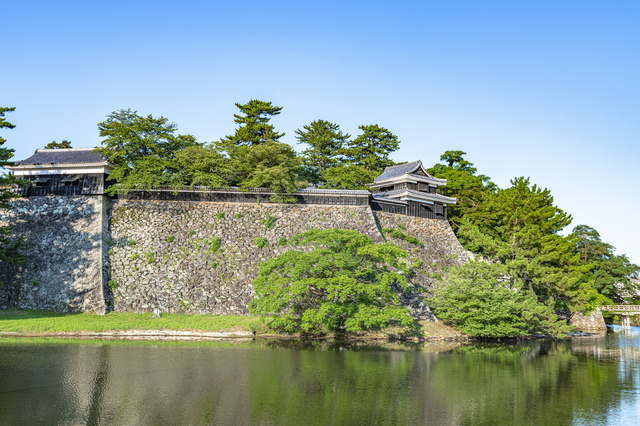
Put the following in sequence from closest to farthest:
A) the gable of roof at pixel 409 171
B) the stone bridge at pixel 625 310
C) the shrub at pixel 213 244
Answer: the shrub at pixel 213 244 < the gable of roof at pixel 409 171 < the stone bridge at pixel 625 310

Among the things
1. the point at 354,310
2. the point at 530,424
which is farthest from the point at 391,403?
the point at 354,310

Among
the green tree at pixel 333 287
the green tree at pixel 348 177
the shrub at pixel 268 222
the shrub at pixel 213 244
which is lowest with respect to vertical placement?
the green tree at pixel 333 287

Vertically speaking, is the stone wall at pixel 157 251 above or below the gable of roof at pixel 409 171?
below

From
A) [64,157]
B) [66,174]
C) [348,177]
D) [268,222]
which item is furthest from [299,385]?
[64,157]

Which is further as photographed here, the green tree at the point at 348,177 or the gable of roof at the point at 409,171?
the green tree at the point at 348,177

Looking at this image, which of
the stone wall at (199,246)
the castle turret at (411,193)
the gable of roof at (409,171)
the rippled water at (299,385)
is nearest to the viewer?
the rippled water at (299,385)

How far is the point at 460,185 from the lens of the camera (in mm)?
43562

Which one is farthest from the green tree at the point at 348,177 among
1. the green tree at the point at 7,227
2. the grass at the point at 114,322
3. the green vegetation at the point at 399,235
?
the green tree at the point at 7,227

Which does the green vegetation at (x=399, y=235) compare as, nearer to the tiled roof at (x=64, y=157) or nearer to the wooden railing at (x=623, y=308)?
the wooden railing at (x=623, y=308)

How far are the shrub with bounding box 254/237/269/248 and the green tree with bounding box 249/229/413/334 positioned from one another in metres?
4.83

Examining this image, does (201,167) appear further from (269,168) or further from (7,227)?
(7,227)

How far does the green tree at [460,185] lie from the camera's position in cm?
4166

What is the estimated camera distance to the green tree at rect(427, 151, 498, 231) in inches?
1640

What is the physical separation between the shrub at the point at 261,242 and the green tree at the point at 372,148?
17.6 meters
